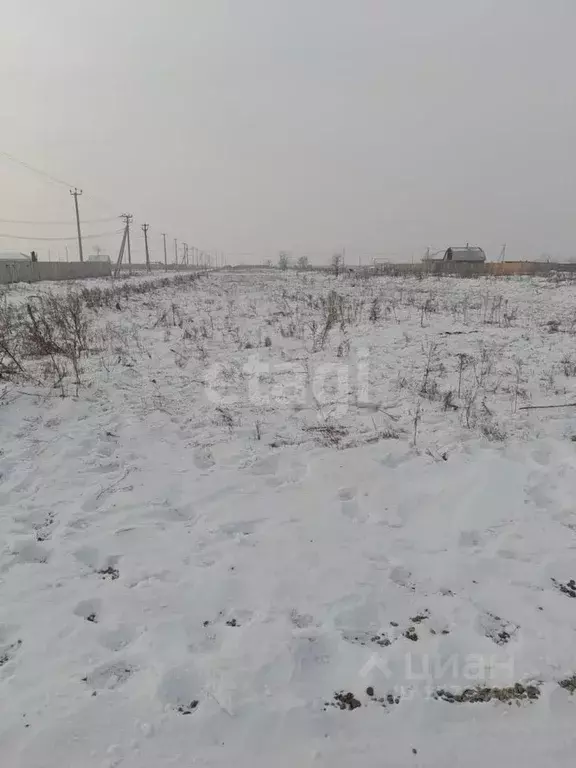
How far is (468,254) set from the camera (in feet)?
165

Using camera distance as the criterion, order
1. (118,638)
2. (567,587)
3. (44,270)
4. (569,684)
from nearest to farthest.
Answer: (569,684), (118,638), (567,587), (44,270)

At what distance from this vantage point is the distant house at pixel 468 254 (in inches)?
1966

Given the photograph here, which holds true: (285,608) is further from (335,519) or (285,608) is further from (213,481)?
(213,481)

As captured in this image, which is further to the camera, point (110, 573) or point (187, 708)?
point (110, 573)

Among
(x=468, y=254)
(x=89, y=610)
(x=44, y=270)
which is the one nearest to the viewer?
(x=89, y=610)

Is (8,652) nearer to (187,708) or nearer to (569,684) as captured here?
(187,708)

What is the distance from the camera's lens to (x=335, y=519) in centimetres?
347

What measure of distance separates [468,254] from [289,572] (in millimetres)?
54287

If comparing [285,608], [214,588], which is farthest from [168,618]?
[285,608]

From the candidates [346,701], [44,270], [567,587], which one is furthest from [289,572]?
[44,270]

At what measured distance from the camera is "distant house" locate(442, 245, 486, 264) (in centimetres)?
4994

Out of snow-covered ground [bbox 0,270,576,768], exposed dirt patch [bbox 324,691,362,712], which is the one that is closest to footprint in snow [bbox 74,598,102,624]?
snow-covered ground [bbox 0,270,576,768]

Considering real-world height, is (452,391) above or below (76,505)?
above

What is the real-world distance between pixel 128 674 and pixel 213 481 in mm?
1930
